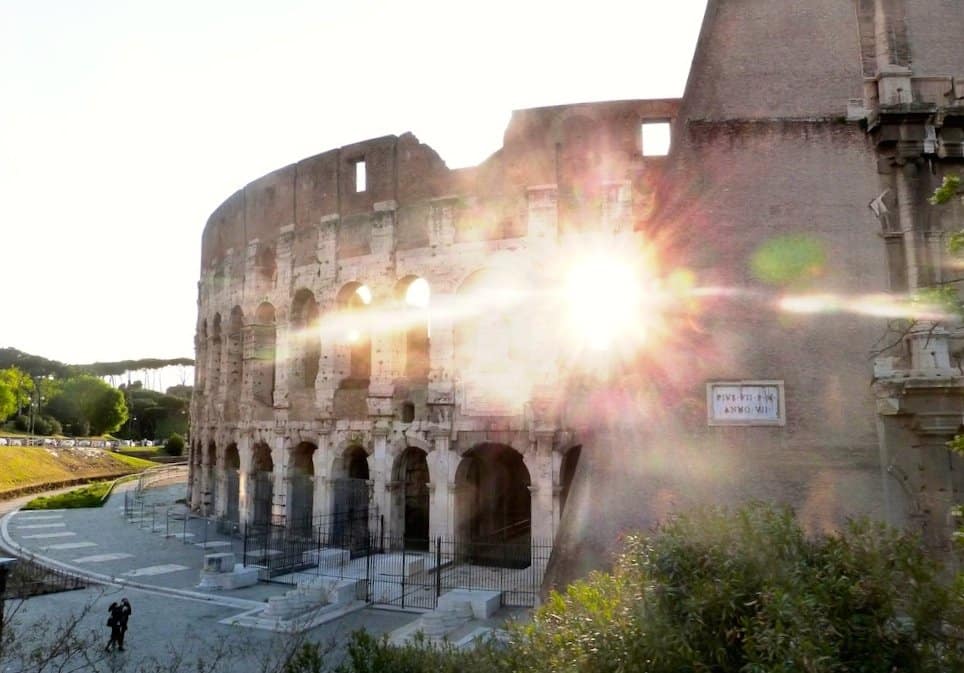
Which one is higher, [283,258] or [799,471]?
[283,258]

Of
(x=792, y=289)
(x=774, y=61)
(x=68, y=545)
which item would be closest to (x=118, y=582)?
(x=68, y=545)

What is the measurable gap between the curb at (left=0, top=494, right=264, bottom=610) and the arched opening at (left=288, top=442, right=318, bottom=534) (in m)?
4.91

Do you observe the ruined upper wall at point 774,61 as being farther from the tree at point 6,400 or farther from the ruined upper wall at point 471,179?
the tree at point 6,400

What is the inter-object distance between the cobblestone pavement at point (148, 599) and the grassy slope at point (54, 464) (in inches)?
505

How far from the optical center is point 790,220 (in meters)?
9.23

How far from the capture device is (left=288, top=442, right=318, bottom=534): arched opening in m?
19.8

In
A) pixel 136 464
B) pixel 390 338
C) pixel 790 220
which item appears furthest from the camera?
pixel 136 464

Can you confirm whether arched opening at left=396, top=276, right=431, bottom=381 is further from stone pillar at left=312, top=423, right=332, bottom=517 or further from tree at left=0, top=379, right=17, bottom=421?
tree at left=0, top=379, right=17, bottom=421

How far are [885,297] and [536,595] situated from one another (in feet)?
27.0

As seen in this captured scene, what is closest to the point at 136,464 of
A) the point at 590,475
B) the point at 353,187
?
the point at 353,187

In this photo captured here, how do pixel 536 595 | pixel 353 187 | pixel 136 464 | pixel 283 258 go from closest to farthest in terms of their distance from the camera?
pixel 536 595
pixel 353 187
pixel 283 258
pixel 136 464

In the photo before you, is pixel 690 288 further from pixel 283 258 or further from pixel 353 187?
pixel 283 258

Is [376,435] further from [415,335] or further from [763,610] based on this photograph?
[763,610]

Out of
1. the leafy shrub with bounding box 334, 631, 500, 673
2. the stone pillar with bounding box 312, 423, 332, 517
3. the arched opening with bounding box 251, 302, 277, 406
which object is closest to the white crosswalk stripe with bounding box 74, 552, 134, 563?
the stone pillar with bounding box 312, 423, 332, 517
